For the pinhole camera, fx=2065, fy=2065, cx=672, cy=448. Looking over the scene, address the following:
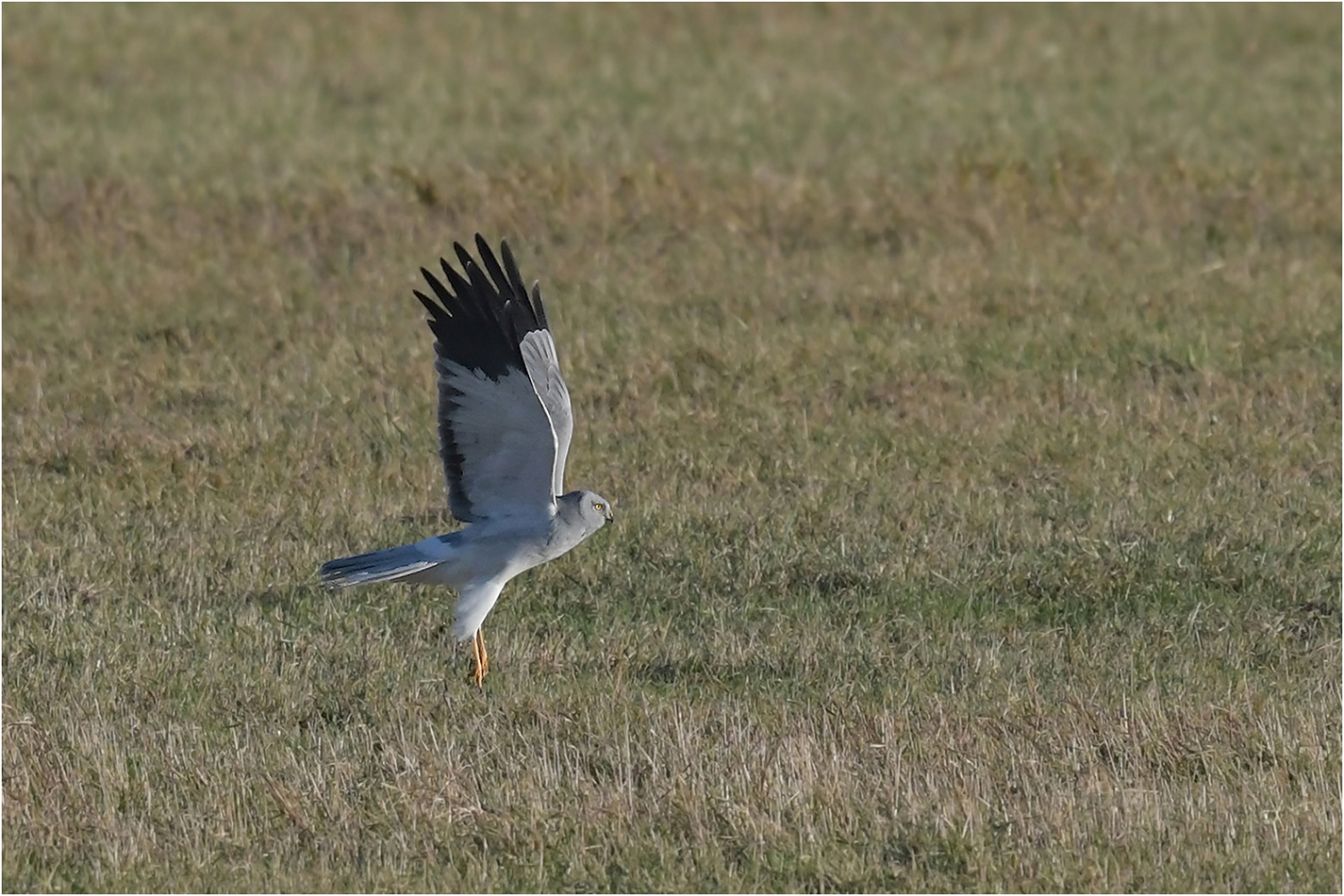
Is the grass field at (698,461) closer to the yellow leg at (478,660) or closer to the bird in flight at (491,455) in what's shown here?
the yellow leg at (478,660)

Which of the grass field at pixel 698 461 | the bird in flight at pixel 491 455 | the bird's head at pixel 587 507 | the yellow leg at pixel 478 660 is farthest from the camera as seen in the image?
the bird's head at pixel 587 507

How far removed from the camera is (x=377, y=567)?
6.91m

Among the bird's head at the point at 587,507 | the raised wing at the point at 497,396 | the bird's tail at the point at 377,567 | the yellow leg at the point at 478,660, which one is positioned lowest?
the yellow leg at the point at 478,660

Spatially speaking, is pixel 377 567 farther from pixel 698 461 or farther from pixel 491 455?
pixel 698 461

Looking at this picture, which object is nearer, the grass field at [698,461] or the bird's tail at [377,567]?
the grass field at [698,461]

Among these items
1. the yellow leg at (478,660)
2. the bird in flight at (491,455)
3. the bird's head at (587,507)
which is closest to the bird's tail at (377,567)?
the bird in flight at (491,455)

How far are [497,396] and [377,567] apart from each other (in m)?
0.70

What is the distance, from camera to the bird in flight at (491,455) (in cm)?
691

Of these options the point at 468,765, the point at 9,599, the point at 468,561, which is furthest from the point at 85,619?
the point at 468,765

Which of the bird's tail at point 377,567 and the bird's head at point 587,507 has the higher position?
the bird's head at point 587,507

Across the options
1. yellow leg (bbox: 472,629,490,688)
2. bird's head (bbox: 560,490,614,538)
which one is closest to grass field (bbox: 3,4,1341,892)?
yellow leg (bbox: 472,629,490,688)

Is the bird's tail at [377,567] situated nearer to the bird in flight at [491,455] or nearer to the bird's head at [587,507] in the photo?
the bird in flight at [491,455]

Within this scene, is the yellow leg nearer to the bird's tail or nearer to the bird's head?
the bird's tail

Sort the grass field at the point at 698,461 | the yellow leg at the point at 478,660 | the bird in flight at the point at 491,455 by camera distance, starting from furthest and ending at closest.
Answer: the bird in flight at the point at 491,455 → the yellow leg at the point at 478,660 → the grass field at the point at 698,461
